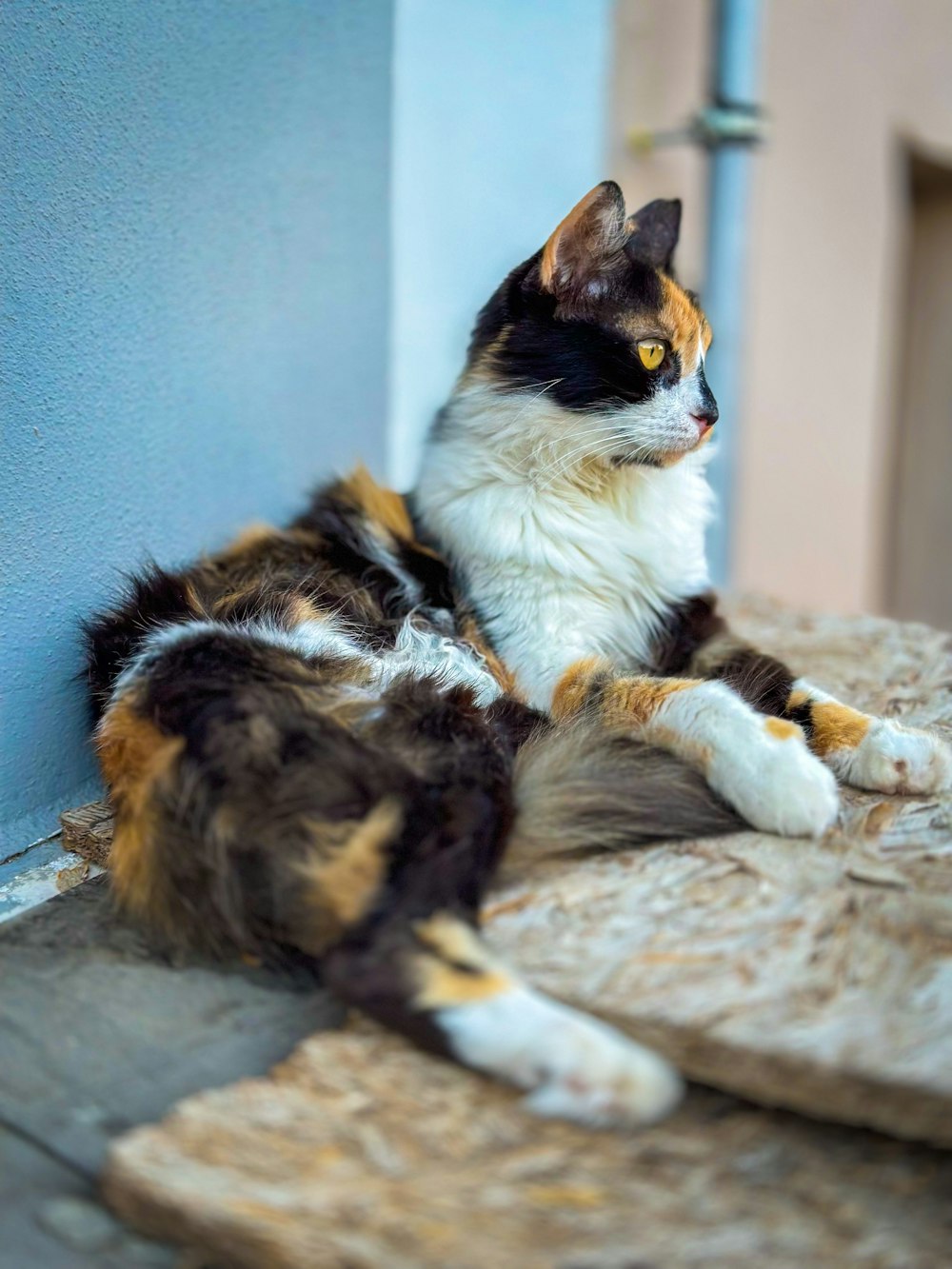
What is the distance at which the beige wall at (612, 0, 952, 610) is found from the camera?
422cm

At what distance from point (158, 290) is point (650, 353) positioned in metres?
0.95

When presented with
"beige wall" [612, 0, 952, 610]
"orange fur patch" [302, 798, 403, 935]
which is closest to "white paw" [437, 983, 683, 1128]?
"orange fur patch" [302, 798, 403, 935]

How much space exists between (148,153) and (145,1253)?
1.81m

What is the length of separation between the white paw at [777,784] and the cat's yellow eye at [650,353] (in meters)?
0.71

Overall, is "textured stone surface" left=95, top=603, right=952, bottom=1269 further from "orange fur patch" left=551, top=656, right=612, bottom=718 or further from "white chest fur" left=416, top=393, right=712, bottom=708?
"white chest fur" left=416, top=393, right=712, bottom=708

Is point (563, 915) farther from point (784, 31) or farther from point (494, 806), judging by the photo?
point (784, 31)

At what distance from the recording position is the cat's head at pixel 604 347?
1.95 meters

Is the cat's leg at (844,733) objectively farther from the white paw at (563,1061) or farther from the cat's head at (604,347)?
the white paw at (563,1061)

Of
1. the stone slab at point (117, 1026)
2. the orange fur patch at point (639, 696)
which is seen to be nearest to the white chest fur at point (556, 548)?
the orange fur patch at point (639, 696)

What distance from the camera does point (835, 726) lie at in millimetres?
1922

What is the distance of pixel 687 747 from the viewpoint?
1701 millimetres

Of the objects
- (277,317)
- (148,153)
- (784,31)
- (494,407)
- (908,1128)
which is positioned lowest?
(908,1128)

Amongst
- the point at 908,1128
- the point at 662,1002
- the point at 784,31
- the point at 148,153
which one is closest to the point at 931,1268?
the point at 908,1128

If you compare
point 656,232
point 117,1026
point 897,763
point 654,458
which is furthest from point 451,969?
point 656,232
